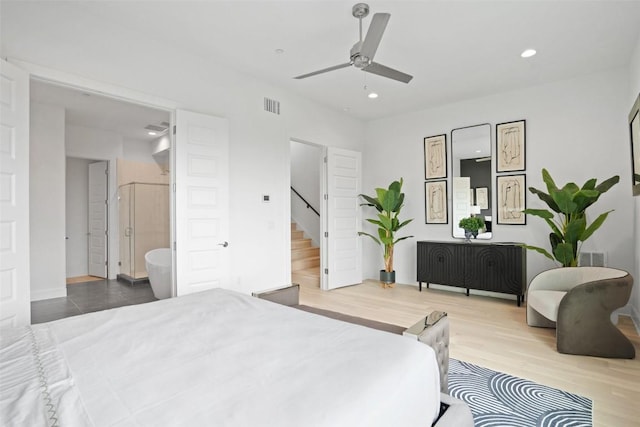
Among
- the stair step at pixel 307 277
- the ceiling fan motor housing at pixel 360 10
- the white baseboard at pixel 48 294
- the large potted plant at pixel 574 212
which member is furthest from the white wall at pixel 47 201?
the large potted plant at pixel 574 212

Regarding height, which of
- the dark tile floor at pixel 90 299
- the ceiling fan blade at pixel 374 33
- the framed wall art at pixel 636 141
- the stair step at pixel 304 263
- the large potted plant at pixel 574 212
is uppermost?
the ceiling fan blade at pixel 374 33

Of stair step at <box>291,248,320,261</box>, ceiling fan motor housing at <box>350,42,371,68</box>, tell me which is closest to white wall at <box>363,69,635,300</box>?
stair step at <box>291,248,320,261</box>

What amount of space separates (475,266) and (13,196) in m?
5.22

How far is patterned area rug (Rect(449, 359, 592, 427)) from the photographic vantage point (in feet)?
6.48

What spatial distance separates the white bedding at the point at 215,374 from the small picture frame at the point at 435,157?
435 cm

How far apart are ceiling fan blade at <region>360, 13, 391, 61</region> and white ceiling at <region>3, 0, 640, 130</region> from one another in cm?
48

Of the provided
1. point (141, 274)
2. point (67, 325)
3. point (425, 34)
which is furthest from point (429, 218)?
point (141, 274)

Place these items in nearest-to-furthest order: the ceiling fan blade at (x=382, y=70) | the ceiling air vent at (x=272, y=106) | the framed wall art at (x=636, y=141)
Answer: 1. the ceiling fan blade at (x=382, y=70)
2. the framed wall art at (x=636, y=141)
3. the ceiling air vent at (x=272, y=106)

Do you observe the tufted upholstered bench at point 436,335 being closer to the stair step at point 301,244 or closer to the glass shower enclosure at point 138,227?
the stair step at point 301,244

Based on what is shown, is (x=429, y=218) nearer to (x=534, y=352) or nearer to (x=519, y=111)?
(x=519, y=111)

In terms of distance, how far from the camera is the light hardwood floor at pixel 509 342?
7.33 feet

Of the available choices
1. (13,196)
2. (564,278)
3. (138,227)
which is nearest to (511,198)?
(564,278)

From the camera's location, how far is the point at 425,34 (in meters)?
3.23

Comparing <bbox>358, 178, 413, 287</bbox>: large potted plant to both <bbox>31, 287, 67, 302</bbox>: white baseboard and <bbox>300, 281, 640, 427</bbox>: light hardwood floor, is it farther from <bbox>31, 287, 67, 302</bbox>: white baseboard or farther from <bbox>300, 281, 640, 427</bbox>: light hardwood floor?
<bbox>31, 287, 67, 302</bbox>: white baseboard
